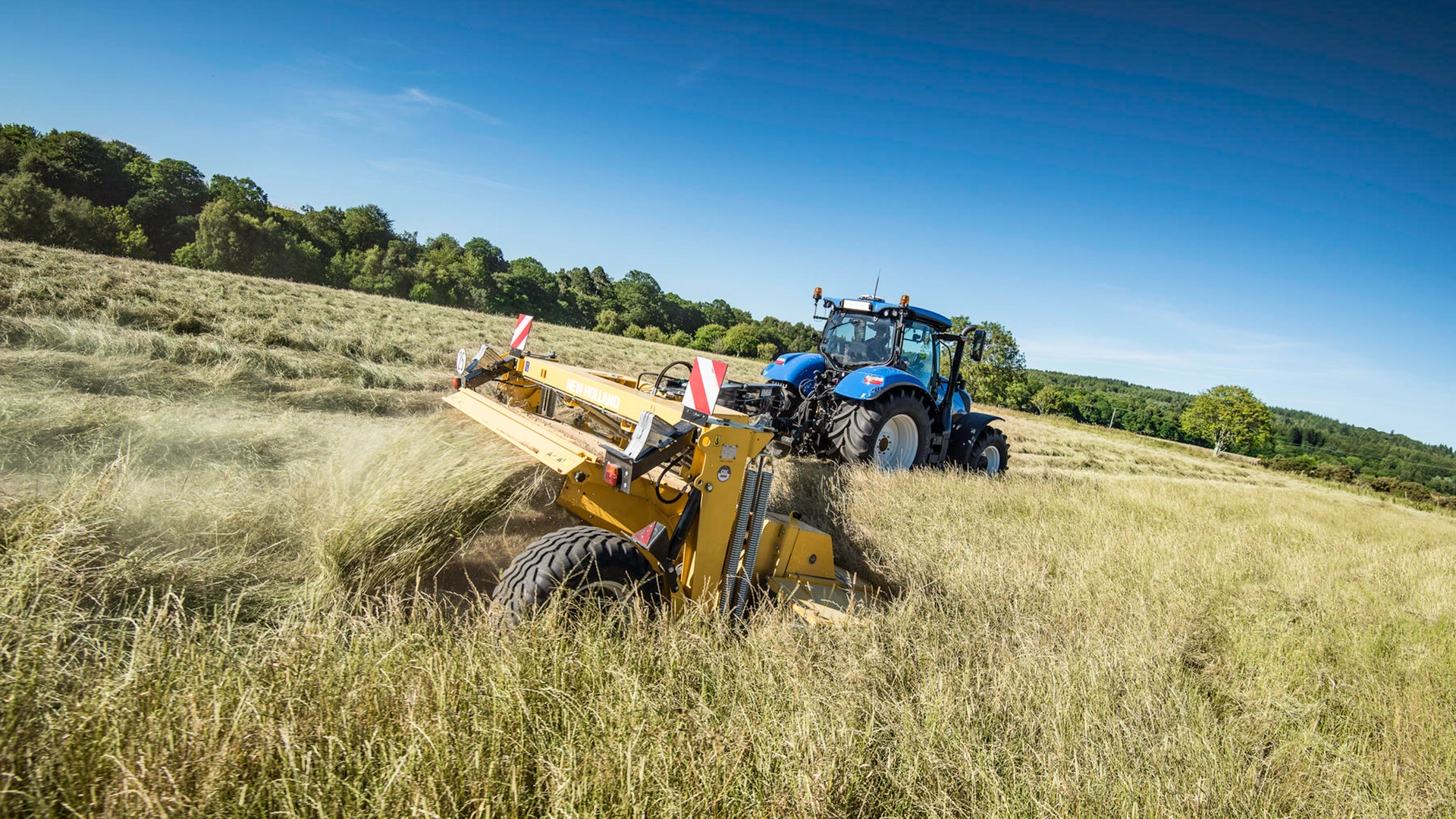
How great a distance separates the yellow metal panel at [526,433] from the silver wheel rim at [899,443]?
4191 millimetres

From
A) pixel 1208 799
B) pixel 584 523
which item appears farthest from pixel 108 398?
pixel 1208 799

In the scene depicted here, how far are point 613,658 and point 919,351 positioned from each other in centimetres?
612

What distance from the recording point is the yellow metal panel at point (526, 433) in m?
2.87

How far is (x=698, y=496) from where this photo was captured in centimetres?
275

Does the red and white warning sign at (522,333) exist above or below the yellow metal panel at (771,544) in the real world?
above

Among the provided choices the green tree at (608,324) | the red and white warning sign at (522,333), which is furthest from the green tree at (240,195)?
the red and white warning sign at (522,333)

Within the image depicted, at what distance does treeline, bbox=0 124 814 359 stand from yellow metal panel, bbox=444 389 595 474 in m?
23.6

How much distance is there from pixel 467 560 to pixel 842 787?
2638 millimetres

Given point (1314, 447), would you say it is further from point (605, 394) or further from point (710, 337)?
point (605, 394)

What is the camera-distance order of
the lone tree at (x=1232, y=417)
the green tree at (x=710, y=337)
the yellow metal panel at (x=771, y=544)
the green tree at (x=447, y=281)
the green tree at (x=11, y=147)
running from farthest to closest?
the lone tree at (x=1232, y=417)
the green tree at (x=447, y=281)
the green tree at (x=710, y=337)
the green tree at (x=11, y=147)
the yellow metal panel at (x=771, y=544)

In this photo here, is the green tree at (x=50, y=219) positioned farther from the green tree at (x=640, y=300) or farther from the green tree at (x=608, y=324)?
the green tree at (x=640, y=300)

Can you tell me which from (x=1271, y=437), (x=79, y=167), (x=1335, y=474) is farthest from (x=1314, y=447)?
(x=79, y=167)

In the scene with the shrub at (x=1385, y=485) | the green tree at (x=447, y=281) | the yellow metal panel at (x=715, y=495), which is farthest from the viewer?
the green tree at (x=447, y=281)

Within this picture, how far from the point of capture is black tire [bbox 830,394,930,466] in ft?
20.2
